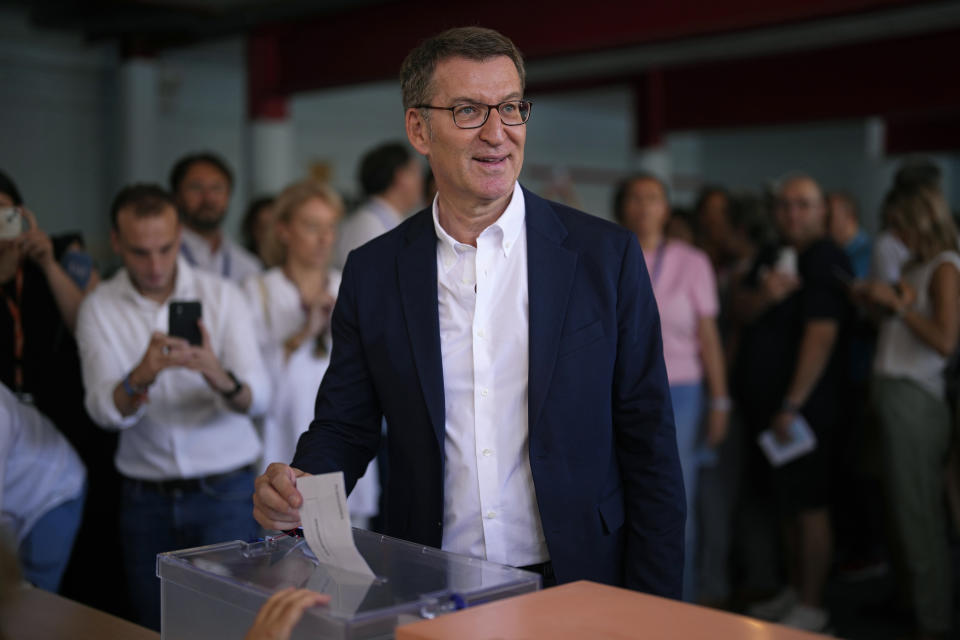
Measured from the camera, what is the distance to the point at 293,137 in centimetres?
1040

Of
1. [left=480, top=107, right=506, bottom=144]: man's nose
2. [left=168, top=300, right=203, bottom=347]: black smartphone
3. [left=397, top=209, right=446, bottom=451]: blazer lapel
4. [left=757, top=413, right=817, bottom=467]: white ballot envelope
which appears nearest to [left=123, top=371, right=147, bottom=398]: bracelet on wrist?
[left=168, top=300, right=203, bottom=347]: black smartphone

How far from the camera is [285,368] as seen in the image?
319cm

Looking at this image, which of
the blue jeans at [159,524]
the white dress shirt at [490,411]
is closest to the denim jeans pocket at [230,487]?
the blue jeans at [159,524]

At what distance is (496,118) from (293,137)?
362 inches

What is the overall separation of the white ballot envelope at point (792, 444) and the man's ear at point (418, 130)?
2.48 metres

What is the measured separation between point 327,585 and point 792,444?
287cm

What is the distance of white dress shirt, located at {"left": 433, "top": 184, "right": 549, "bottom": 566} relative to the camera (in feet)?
5.36

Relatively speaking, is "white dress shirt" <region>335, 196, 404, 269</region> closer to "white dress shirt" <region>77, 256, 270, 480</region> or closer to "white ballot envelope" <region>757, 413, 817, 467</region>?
"white dress shirt" <region>77, 256, 270, 480</region>

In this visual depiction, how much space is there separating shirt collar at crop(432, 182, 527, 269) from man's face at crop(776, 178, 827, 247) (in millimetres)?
2388

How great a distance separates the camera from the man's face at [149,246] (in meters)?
2.54

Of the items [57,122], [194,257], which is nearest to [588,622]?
[194,257]

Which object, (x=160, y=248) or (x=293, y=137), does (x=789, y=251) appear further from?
(x=293, y=137)

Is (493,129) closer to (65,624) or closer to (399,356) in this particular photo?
(399,356)

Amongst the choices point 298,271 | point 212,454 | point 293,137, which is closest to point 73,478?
point 212,454
